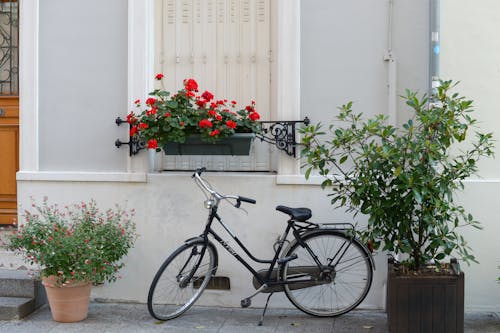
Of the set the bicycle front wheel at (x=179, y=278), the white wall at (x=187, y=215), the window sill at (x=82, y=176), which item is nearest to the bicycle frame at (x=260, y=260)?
the bicycle front wheel at (x=179, y=278)

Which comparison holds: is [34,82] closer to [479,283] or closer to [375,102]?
[375,102]

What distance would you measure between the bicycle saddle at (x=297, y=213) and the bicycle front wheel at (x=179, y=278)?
0.69m

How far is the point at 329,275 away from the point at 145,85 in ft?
7.77

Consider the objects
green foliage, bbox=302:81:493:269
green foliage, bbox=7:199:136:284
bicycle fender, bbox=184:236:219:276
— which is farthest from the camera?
bicycle fender, bbox=184:236:219:276

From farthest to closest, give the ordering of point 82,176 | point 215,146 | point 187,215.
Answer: point 82,176, point 187,215, point 215,146

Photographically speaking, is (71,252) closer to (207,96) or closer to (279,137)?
(207,96)

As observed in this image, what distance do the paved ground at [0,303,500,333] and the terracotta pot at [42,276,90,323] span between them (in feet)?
0.24

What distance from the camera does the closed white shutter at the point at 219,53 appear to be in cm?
685

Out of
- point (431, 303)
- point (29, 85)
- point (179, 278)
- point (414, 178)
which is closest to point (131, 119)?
point (29, 85)

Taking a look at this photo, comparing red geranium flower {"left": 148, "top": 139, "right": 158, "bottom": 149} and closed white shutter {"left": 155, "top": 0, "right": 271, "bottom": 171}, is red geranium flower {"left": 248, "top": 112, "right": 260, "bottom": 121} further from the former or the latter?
red geranium flower {"left": 148, "top": 139, "right": 158, "bottom": 149}

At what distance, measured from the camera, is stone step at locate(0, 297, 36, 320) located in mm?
6238

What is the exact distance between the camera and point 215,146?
21.2 feet

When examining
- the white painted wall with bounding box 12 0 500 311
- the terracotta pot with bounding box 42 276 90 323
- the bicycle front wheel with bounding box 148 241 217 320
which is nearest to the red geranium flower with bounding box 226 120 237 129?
the white painted wall with bounding box 12 0 500 311

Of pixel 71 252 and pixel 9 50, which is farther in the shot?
pixel 9 50
